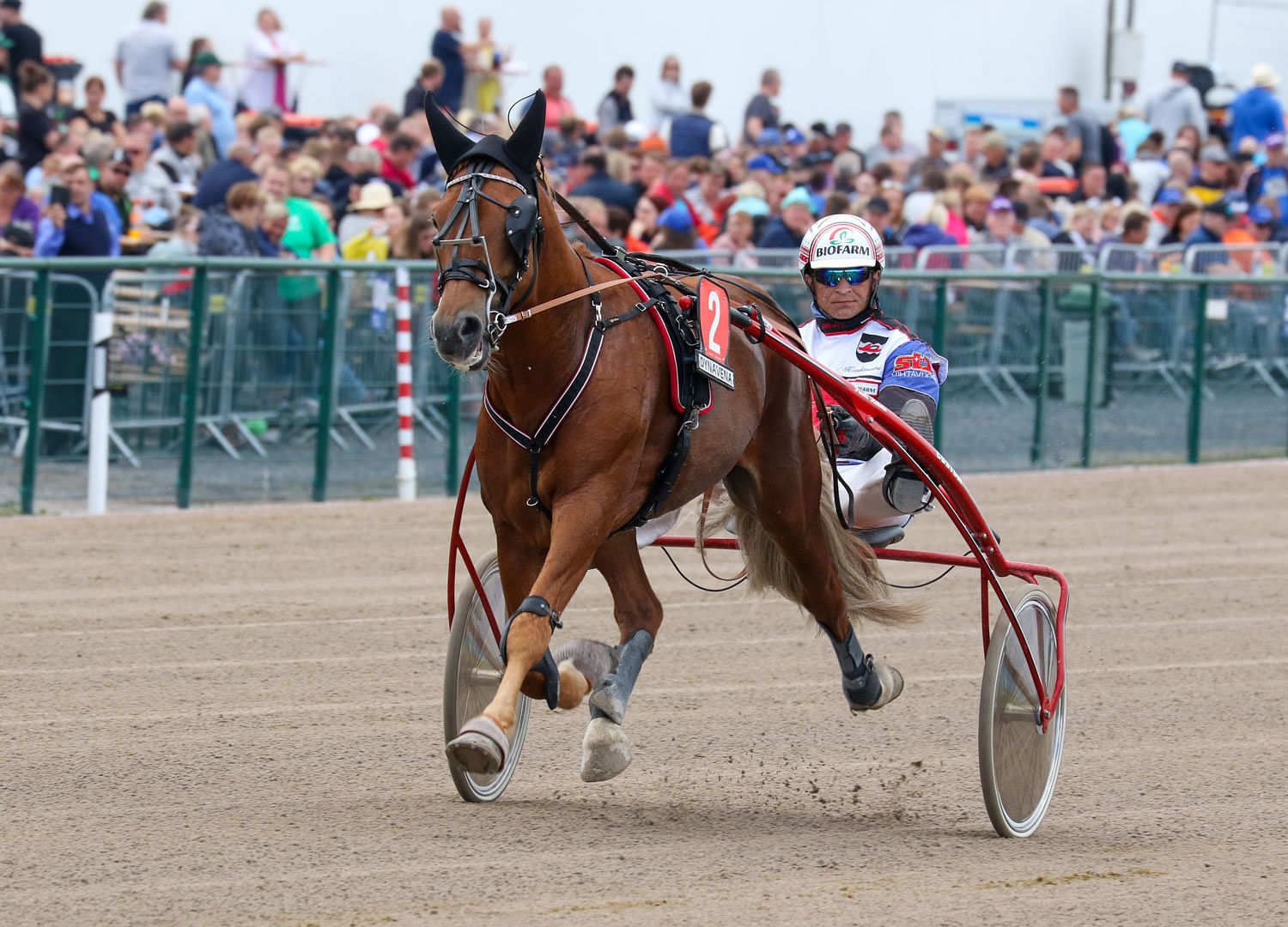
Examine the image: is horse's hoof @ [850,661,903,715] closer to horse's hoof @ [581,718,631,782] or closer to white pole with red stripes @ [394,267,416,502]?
horse's hoof @ [581,718,631,782]

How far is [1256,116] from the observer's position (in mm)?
19328

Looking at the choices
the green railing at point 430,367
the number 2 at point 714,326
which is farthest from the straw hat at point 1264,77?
the number 2 at point 714,326

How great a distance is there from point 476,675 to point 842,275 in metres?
1.53

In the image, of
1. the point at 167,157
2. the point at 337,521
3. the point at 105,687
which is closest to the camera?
the point at 105,687

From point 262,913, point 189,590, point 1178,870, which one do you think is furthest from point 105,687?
point 1178,870

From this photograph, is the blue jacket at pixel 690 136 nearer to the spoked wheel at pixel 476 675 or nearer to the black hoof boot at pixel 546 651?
the spoked wheel at pixel 476 675

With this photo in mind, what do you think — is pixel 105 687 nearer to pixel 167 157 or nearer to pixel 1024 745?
pixel 1024 745

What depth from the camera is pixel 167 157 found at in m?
12.5

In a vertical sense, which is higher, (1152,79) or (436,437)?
(1152,79)

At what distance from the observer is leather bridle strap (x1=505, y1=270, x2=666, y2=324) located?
4.16 metres

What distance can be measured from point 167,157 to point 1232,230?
8.09 metres

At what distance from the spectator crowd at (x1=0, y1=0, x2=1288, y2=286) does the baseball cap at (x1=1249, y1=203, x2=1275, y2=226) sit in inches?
0.8

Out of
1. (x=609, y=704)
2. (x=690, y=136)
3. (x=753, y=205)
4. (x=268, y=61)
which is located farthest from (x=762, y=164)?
(x=609, y=704)

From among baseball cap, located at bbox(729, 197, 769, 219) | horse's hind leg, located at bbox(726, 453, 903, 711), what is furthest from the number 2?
baseball cap, located at bbox(729, 197, 769, 219)
